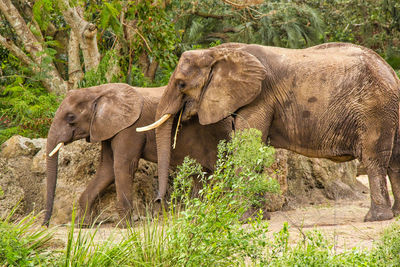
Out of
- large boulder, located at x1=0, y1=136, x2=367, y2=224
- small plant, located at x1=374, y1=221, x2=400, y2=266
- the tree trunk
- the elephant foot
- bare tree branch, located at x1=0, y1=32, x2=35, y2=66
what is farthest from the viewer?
the tree trunk

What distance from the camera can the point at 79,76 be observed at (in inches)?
513

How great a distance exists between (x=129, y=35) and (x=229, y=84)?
196 inches

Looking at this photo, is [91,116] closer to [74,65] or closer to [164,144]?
[164,144]

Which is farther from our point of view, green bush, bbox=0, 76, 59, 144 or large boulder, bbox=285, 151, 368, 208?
green bush, bbox=0, 76, 59, 144

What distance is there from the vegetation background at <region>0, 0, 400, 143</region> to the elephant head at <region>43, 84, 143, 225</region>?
1.46m

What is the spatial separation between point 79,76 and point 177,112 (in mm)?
4691

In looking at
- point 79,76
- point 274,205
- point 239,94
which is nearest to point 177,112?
point 239,94

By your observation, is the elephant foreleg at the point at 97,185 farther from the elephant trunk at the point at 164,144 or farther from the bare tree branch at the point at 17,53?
the bare tree branch at the point at 17,53

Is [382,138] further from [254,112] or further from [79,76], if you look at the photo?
[79,76]

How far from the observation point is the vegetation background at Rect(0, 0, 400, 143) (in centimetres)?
1184

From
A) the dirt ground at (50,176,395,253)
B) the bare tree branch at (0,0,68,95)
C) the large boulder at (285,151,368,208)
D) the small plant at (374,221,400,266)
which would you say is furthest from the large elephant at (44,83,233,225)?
the small plant at (374,221,400,266)

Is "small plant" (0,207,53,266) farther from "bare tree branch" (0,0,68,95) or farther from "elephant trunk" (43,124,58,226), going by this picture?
"bare tree branch" (0,0,68,95)

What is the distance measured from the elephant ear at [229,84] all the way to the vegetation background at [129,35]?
2.53 meters

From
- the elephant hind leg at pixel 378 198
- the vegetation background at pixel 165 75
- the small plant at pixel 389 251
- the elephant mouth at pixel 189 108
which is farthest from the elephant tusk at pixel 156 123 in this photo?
the small plant at pixel 389 251
